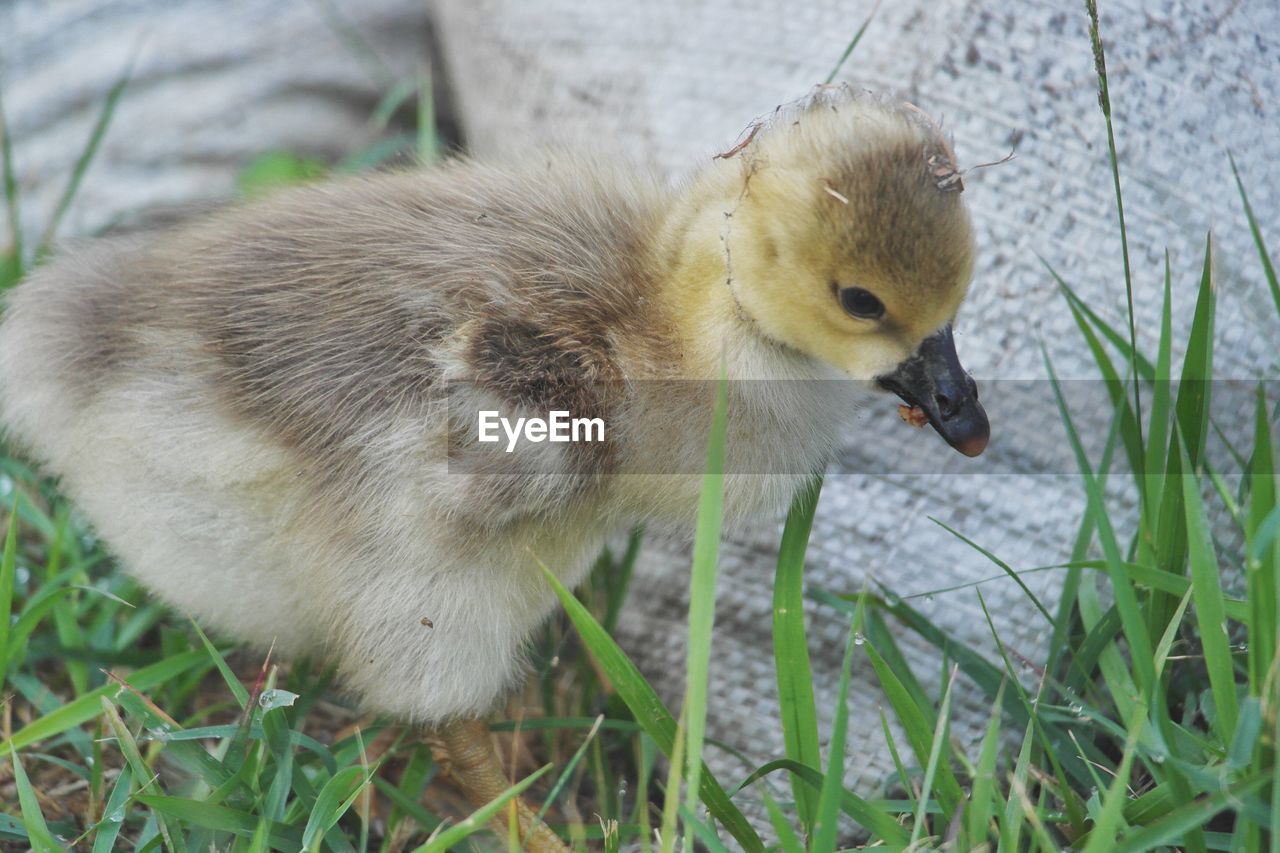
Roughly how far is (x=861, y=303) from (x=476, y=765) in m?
0.74

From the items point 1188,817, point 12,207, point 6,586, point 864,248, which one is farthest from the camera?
point 12,207

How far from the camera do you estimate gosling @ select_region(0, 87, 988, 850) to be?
1.24 m

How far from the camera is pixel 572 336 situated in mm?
1317

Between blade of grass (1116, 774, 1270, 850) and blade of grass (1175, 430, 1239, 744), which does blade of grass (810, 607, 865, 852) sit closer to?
blade of grass (1116, 774, 1270, 850)

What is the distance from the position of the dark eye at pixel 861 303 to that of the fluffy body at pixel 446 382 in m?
0.01

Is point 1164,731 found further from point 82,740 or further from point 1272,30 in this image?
point 82,740

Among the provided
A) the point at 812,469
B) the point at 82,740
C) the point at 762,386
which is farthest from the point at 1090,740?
the point at 82,740

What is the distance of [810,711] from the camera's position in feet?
4.12

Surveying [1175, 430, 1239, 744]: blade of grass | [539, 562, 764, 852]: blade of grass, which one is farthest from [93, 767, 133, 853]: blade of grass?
[1175, 430, 1239, 744]: blade of grass

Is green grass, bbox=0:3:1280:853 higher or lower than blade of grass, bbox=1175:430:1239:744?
lower

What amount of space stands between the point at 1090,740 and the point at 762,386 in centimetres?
53

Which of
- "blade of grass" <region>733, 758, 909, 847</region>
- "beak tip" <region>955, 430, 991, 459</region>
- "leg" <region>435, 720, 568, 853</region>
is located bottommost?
"leg" <region>435, 720, 568, 853</region>

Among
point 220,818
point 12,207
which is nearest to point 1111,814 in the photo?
point 220,818

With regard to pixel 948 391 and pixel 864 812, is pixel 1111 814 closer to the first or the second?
pixel 864 812
